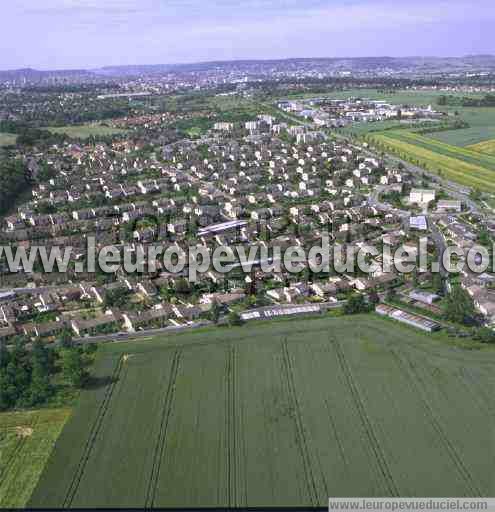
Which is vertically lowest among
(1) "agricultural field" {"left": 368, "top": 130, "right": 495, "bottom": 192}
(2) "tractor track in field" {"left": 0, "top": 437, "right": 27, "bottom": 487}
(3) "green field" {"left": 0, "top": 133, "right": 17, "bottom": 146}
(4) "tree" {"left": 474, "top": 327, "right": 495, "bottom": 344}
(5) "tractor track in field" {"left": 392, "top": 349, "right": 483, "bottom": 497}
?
(5) "tractor track in field" {"left": 392, "top": 349, "right": 483, "bottom": 497}

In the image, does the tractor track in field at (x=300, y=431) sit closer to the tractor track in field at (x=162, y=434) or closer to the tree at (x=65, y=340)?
the tractor track in field at (x=162, y=434)

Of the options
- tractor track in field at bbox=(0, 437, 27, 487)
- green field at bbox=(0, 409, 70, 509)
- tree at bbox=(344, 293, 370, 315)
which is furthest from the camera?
tree at bbox=(344, 293, 370, 315)

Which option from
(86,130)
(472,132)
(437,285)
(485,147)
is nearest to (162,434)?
(437,285)

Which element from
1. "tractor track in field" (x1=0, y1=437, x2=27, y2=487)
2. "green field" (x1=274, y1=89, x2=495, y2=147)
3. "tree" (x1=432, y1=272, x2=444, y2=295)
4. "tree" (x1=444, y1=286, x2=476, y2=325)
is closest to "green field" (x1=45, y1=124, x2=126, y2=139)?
"green field" (x1=274, y1=89, x2=495, y2=147)

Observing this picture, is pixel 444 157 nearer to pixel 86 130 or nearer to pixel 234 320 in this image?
pixel 234 320

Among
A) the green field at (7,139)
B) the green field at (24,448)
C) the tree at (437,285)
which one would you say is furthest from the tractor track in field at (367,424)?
the green field at (7,139)

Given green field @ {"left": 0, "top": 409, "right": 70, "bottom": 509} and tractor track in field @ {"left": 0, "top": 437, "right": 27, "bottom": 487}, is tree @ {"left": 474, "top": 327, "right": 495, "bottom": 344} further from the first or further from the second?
tractor track in field @ {"left": 0, "top": 437, "right": 27, "bottom": 487}

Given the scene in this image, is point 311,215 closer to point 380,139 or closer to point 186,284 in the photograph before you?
point 186,284
